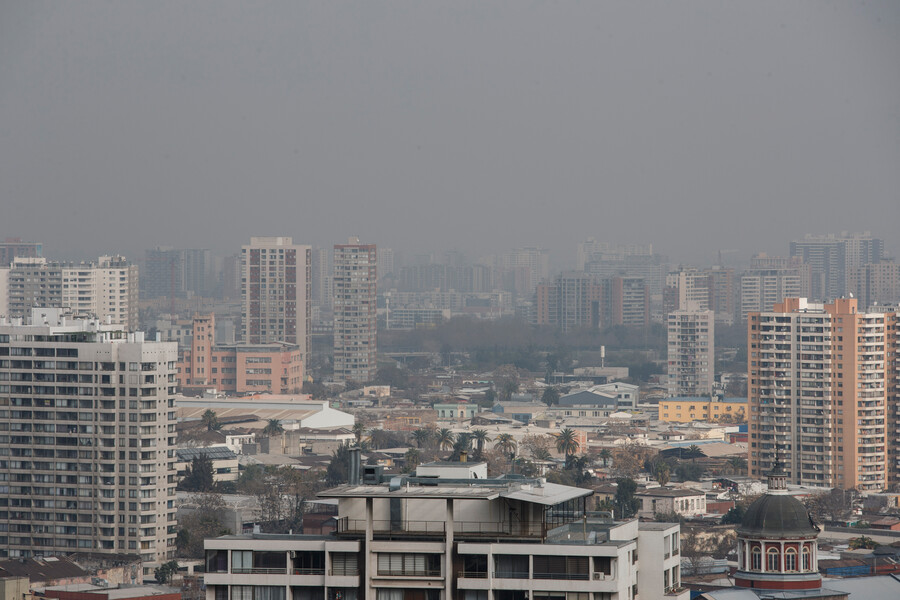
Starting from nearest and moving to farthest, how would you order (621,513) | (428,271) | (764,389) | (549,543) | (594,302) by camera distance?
(549,543) → (621,513) → (764,389) → (594,302) → (428,271)

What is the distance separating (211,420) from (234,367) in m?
16.9

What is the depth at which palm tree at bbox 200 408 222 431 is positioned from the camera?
4544 cm

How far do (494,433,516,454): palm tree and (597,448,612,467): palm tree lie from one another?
84.5 inches

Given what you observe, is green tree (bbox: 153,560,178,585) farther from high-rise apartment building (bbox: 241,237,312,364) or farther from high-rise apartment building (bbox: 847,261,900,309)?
high-rise apartment building (bbox: 847,261,900,309)

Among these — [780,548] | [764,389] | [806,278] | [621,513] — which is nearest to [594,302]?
[806,278]

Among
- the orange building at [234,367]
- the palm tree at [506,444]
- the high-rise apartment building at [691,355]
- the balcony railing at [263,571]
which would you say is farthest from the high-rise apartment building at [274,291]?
the balcony railing at [263,571]

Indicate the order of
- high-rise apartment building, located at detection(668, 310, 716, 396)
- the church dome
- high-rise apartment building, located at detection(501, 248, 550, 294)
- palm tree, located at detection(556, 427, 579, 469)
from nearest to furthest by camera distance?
1. the church dome
2. palm tree, located at detection(556, 427, 579, 469)
3. high-rise apartment building, located at detection(668, 310, 716, 396)
4. high-rise apartment building, located at detection(501, 248, 550, 294)

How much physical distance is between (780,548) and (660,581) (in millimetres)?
7387

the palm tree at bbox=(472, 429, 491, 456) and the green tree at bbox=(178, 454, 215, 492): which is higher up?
the palm tree at bbox=(472, 429, 491, 456)

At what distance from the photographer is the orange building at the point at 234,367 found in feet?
205

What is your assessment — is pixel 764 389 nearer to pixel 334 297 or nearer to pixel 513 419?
pixel 513 419

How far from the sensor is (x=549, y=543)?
1206cm

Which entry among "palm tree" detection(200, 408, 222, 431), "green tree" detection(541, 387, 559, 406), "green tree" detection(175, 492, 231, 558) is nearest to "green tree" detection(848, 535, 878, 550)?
"green tree" detection(175, 492, 231, 558)

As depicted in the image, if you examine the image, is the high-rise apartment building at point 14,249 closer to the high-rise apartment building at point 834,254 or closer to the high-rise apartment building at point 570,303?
the high-rise apartment building at point 570,303
